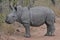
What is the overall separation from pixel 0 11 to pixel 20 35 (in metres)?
1.89

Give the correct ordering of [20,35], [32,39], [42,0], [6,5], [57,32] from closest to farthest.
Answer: [32,39], [20,35], [57,32], [6,5], [42,0]

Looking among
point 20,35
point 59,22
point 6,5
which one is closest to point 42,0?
point 59,22

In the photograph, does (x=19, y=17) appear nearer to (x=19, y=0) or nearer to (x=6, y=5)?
(x=6, y=5)

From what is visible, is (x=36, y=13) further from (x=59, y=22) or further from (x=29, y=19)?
(x=59, y=22)

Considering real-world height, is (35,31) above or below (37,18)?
below

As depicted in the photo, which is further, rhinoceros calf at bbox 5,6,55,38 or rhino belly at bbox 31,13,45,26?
rhino belly at bbox 31,13,45,26

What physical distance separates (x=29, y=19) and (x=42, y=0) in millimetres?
10977

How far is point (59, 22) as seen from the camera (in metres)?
14.5

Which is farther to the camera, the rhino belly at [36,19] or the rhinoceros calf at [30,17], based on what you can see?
the rhino belly at [36,19]

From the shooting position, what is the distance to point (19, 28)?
1214cm

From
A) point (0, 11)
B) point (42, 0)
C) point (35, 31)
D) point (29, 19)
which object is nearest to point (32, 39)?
point (29, 19)

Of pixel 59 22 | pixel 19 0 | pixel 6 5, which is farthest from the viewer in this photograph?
pixel 59 22

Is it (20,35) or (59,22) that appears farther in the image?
(59,22)

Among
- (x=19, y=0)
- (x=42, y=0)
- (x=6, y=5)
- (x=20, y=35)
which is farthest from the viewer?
(x=42, y=0)
